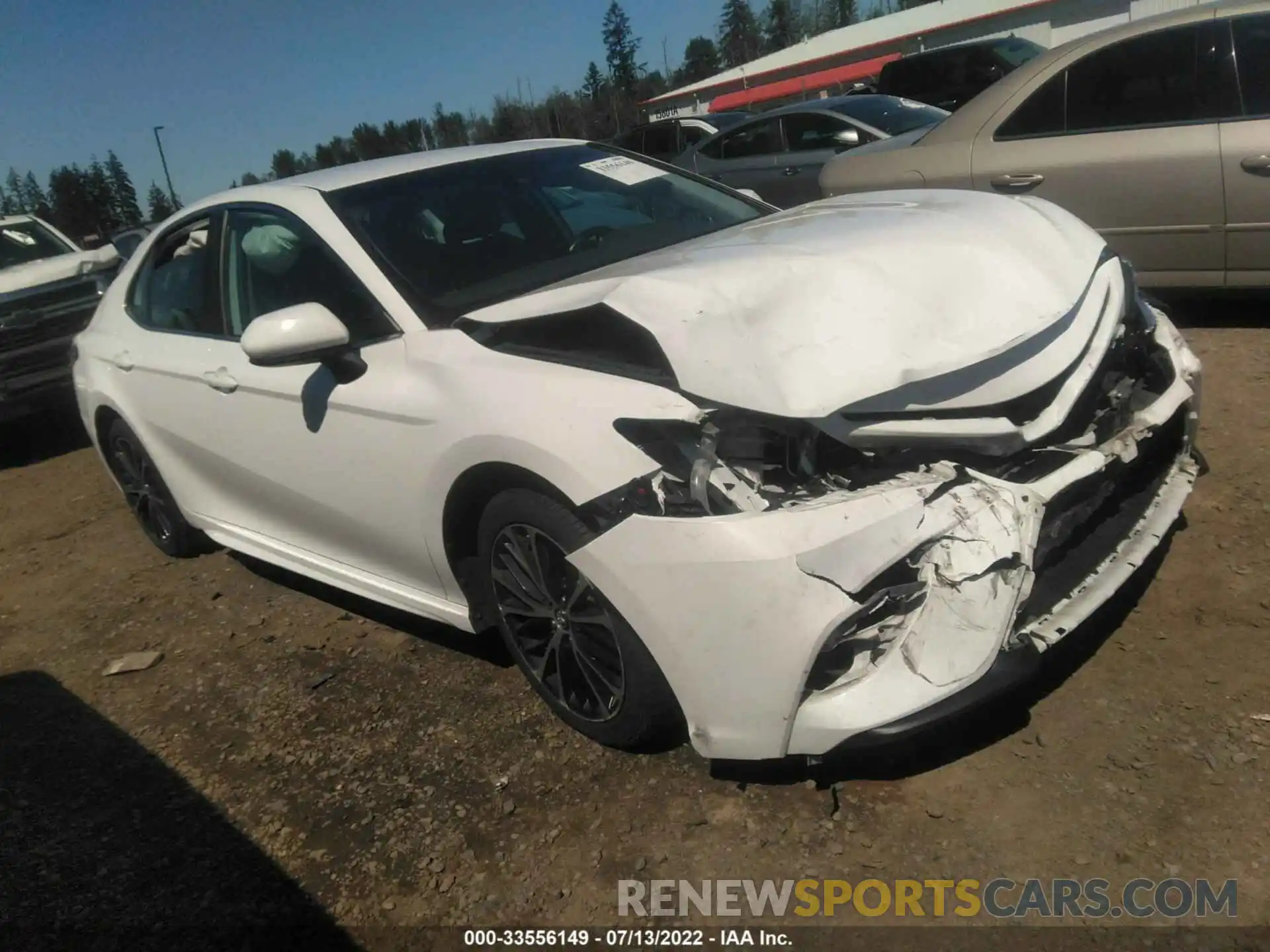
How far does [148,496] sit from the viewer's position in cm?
470

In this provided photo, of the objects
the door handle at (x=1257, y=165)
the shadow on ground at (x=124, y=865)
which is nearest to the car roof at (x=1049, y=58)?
the door handle at (x=1257, y=165)

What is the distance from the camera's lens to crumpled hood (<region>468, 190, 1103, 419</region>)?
222 cm

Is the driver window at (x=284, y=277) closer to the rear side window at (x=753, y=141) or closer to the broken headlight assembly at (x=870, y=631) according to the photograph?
the broken headlight assembly at (x=870, y=631)

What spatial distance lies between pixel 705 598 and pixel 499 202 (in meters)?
1.91

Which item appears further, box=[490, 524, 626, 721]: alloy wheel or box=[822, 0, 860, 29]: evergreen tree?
box=[822, 0, 860, 29]: evergreen tree

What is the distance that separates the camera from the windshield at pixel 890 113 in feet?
29.8

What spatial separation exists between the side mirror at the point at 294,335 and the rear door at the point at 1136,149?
372 cm

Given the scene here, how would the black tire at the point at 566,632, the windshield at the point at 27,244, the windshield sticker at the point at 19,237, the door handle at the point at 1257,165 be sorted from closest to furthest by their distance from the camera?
the black tire at the point at 566,632
the door handle at the point at 1257,165
the windshield at the point at 27,244
the windshield sticker at the point at 19,237

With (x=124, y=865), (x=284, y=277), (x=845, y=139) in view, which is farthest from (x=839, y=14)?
(x=124, y=865)

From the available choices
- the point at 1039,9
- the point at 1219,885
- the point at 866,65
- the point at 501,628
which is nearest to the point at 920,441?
the point at 1219,885

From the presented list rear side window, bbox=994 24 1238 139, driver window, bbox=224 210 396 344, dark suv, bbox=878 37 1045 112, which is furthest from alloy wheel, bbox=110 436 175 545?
dark suv, bbox=878 37 1045 112

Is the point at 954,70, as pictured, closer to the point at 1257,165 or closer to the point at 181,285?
the point at 1257,165

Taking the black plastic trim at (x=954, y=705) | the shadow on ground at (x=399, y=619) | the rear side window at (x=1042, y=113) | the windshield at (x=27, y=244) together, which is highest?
the windshield at (x=27, y=244)

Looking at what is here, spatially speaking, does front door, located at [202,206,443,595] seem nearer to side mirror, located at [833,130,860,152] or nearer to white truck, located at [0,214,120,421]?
white truck, located at [0,214,120,421]
